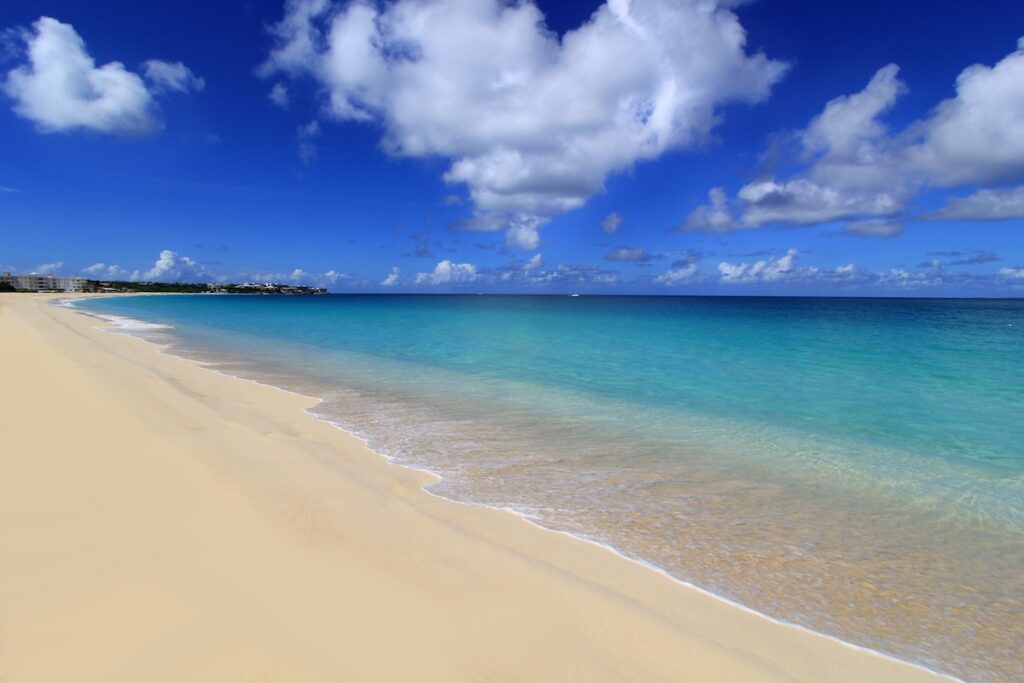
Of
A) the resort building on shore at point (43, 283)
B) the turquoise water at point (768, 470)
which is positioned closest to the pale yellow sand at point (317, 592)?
the turquoise water at point (768, 470)

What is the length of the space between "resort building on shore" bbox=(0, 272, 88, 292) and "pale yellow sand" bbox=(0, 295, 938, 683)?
19877cm

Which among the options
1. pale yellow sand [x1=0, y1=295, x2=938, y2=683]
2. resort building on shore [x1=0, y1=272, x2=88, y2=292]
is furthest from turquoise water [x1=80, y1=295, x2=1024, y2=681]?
resort building on shore [x1=0, y1=272, x2=88, y2=292]

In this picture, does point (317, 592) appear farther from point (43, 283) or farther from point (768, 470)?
point (43, 283)

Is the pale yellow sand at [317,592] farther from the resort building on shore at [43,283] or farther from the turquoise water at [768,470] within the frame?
the resort building on shore at [43,283]

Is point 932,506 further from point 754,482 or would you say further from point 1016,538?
point 754,482

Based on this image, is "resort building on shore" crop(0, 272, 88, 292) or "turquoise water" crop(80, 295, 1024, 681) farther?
"resort building on shore" crop(0, 272, 88, 292)

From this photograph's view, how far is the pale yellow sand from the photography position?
2.90 meters

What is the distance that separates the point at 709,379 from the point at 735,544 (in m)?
11.5

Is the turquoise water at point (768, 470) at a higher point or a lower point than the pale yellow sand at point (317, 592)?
lower

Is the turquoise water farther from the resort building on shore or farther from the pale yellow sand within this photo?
the resort building on shore

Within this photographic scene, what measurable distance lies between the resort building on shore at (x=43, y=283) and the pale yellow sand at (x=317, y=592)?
198770 millimetres

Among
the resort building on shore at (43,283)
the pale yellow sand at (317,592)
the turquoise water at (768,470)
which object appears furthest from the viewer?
the resort building on shore at (43,283)

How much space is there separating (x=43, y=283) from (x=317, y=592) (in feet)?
709

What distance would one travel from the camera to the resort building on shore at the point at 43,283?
153 meters
